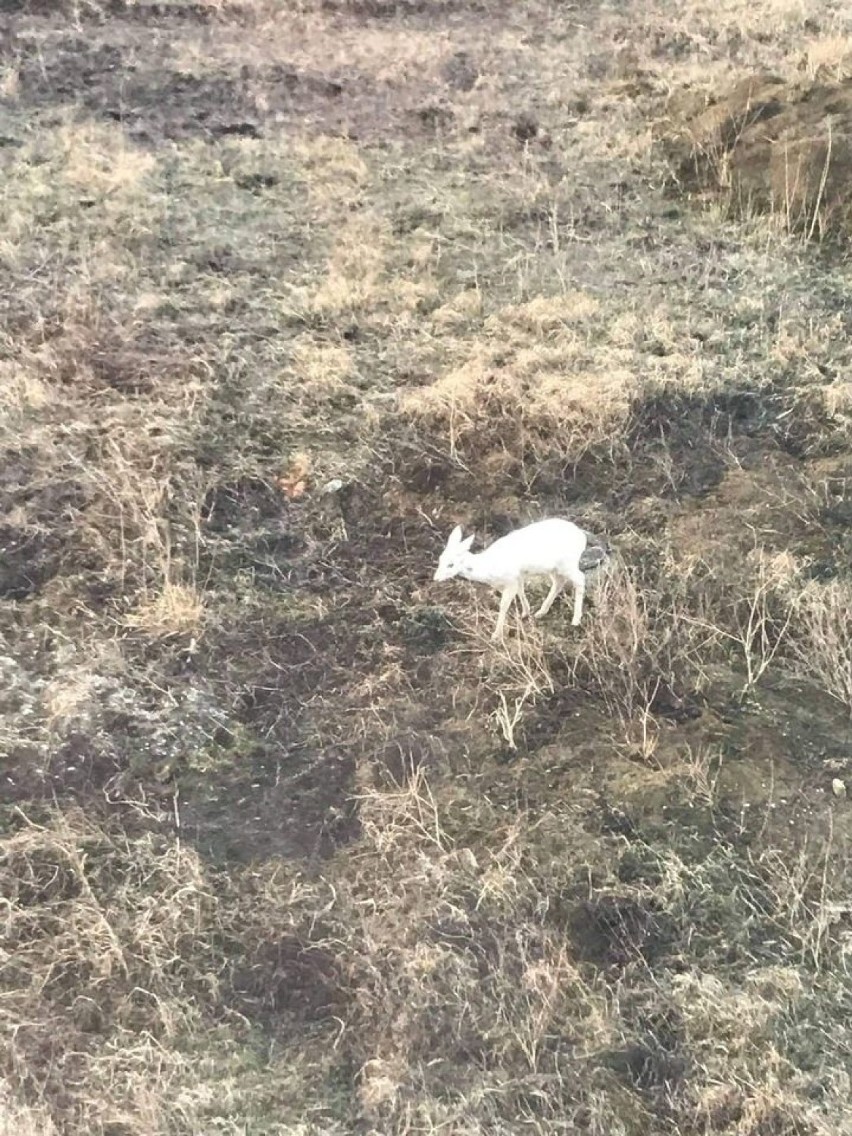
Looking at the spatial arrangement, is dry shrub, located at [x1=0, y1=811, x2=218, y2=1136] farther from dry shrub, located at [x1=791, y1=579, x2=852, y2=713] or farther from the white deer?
dry shrub, located at [x1=791, y1=579, x2=852, y2=713]

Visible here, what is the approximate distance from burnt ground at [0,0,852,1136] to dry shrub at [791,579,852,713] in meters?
0.02

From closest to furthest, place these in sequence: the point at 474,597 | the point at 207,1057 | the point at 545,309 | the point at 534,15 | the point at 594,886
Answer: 1. the point at 207,1057
2. the point at 594,886
3. the point at 474,597
4. the point at 545,309
5. the point at 534,15

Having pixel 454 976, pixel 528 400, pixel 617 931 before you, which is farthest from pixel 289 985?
pixel 528 400

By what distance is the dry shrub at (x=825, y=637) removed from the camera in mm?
3322

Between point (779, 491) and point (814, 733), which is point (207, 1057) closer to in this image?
point (814, 733)

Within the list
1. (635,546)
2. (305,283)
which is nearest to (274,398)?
(305,283)

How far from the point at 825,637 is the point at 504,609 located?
103cm

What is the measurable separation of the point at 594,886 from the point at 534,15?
7.34 m

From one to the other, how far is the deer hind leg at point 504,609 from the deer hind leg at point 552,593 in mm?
121

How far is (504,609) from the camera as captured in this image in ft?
10.9

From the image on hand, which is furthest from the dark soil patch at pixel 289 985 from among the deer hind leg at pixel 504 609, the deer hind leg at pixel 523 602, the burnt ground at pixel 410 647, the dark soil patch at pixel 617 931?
the deer hind leg at pixel 523 602

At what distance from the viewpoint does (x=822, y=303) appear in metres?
5.12

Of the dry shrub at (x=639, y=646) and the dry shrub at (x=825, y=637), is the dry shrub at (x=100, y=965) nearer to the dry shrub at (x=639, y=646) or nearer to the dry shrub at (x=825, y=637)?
the dry shrub at (x=639, y=646)

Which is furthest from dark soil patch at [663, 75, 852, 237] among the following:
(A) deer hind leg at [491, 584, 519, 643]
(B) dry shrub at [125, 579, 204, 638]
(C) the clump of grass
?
(B) dry shrub at [125, 579, 204, 638]
